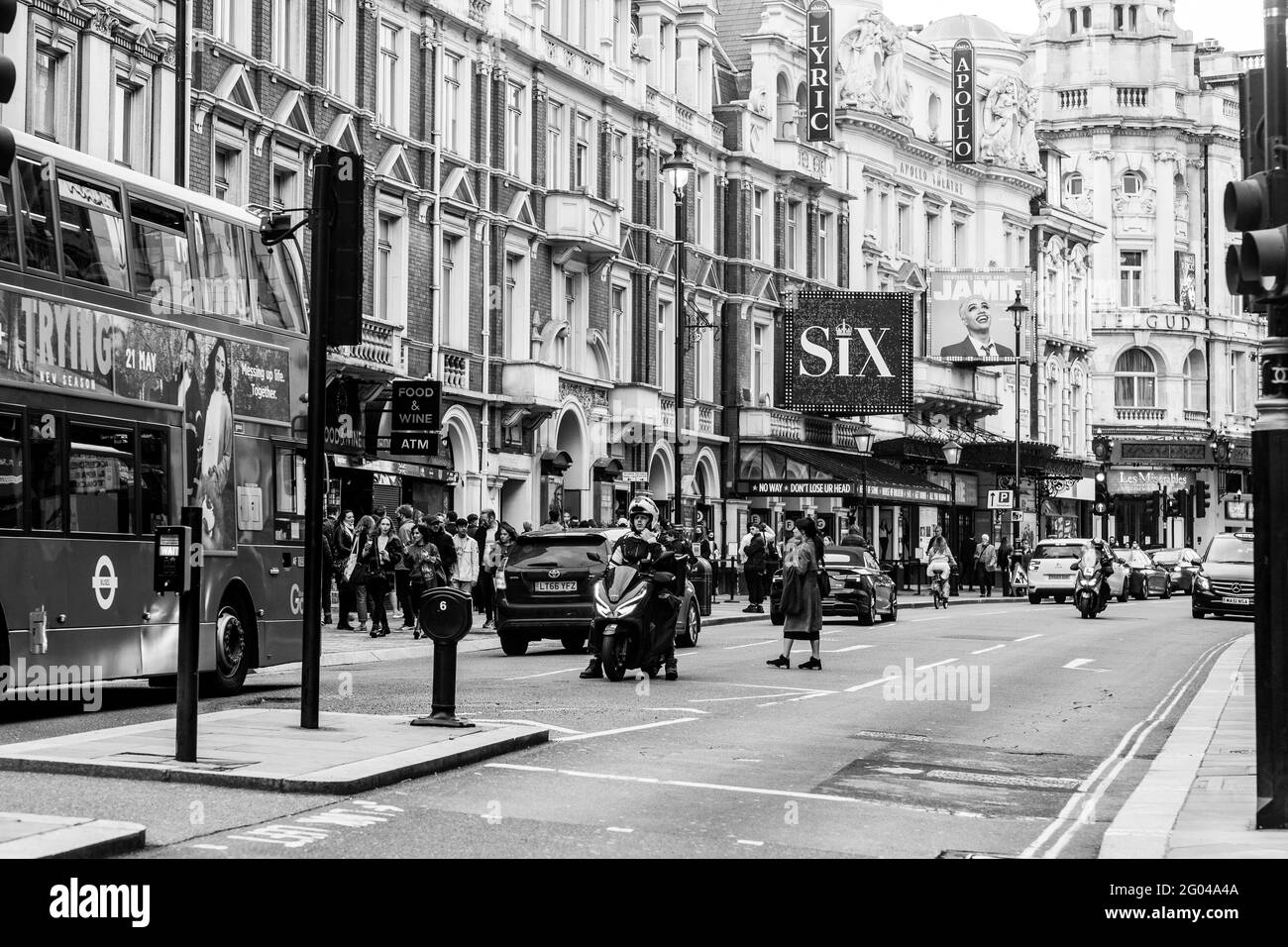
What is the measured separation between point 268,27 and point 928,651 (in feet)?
52.1

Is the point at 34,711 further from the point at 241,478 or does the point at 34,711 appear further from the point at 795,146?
the point at 795,146

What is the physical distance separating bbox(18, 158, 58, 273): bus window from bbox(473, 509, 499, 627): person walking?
53.0ft

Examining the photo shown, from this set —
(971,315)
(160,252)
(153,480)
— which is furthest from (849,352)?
(153,480)

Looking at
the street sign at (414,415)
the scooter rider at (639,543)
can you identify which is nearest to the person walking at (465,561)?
the street sign at (414,415)

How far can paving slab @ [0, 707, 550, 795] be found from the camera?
11.7 meters

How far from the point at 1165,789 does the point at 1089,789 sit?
2.17ft

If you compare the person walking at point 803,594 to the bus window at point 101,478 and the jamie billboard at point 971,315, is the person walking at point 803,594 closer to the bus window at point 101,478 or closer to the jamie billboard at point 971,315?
the bus window at point 101,478

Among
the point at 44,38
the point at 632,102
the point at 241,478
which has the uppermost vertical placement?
the point at 632,102

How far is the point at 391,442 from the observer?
35312 millimetres

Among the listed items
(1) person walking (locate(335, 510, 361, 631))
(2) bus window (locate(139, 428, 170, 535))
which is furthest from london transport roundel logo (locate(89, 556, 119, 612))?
(1) person walking (locate(335, 510, 361, 631))

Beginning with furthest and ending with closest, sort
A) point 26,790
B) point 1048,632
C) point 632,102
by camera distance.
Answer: point 632,102, point 1048,632, point 26,790

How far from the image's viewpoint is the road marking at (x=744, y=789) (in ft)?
38.8
